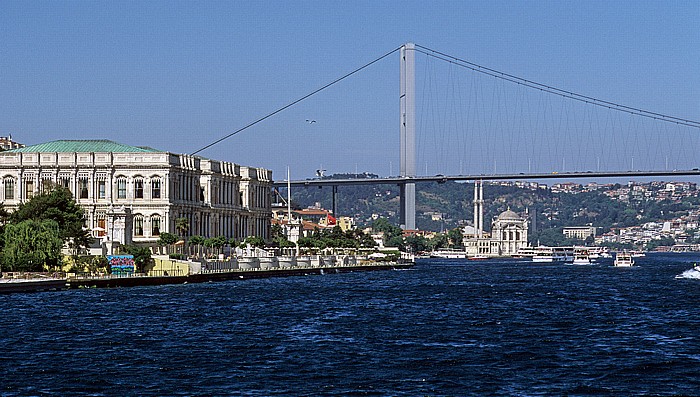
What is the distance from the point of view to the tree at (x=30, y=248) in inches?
2965

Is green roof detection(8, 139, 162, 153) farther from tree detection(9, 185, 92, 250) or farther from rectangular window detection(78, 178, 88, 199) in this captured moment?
tree detection(9, 185, 92, 250)

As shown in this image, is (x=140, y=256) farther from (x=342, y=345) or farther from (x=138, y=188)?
(x=342, y=345)

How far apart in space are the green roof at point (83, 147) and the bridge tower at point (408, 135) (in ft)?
182

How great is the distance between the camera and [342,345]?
1693 inches

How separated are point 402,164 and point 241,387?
143 metres

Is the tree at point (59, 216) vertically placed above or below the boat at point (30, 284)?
above

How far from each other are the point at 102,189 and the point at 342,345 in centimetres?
7620

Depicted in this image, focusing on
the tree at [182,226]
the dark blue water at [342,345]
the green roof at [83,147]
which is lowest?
the dark blue water at [342,345]

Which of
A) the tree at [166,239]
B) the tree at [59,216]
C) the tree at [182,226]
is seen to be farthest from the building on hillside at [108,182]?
the tree at [59,216]

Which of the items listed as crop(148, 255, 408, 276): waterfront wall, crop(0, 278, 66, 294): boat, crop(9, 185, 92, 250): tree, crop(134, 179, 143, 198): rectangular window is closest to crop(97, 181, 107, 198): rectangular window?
crop(134, 179, 143, 198): rectangular window

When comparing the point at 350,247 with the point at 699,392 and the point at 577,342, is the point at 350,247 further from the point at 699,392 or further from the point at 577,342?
the point at 699,392

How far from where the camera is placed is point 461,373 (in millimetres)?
35719

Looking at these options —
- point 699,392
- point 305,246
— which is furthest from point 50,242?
point 305,246

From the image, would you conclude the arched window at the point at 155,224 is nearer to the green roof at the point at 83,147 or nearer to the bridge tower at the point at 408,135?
the green roof at the point at 83,147
